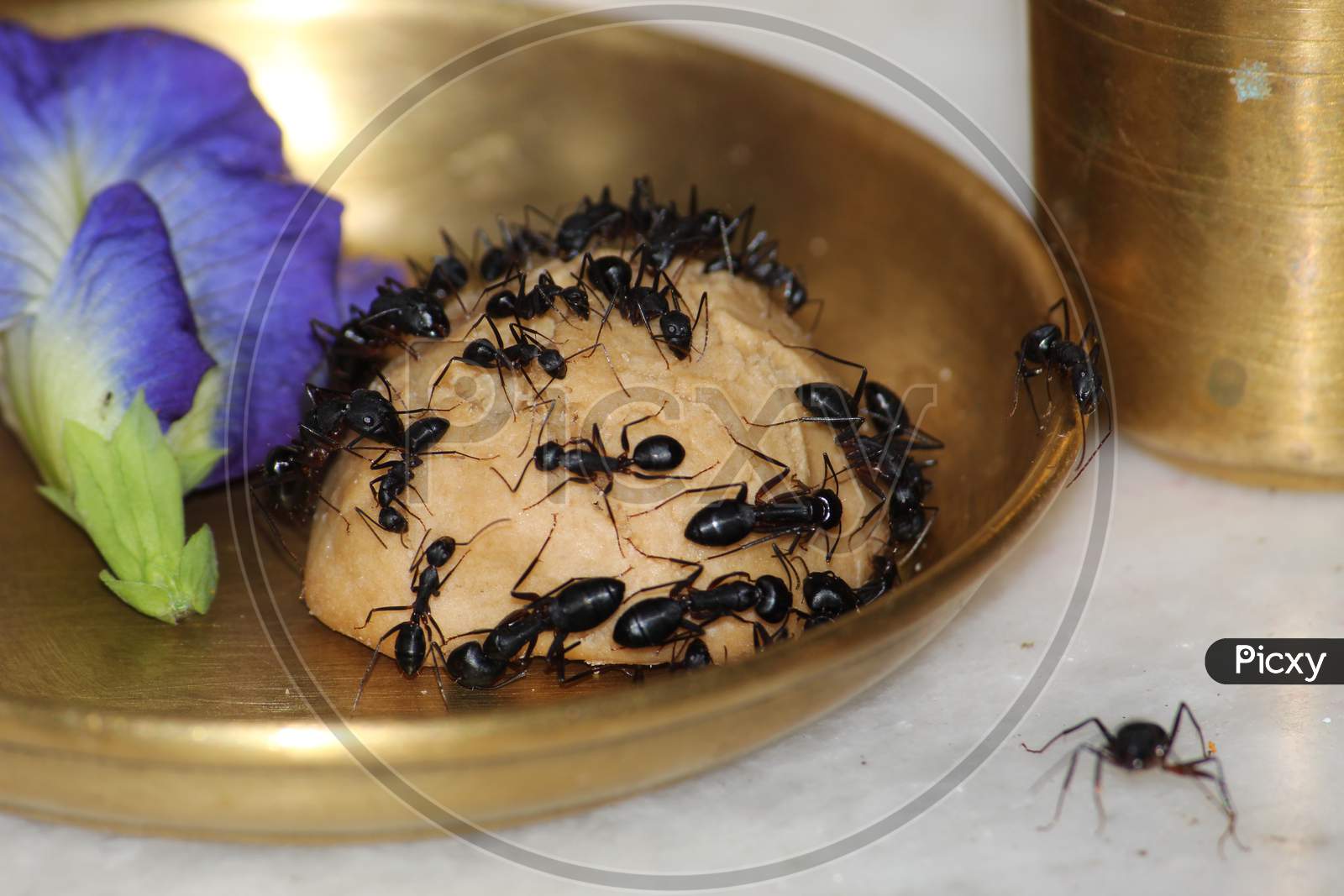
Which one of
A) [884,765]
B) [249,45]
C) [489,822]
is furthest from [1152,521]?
[249,45]

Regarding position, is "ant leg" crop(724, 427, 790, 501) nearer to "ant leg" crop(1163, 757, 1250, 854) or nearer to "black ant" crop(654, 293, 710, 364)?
"black ant" crop(654, 293, 710, 364)

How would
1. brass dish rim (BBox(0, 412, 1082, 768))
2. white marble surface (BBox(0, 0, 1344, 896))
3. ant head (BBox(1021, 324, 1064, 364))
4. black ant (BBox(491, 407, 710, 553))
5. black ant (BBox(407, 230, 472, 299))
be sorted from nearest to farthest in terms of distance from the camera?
brass dish rim (BBox(0, 412, 1082, 768))
white marble surface (BBox(0, 0, 1344, 896))
black ant (BBox(491, 407, 710, 553))
ant head (BBox(1021, 324, 1064, 364))
black ant (BBox(407, 230, 472, 299))

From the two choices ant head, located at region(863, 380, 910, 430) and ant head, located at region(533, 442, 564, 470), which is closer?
ant head, located at region(533, 442, 564, 470)

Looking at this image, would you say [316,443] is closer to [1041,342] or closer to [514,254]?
[514,254]

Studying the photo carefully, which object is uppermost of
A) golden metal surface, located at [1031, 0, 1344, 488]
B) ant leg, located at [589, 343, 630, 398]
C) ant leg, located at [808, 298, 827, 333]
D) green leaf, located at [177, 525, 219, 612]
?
golden metal surface, located at [1031, 0, 1344, 488]

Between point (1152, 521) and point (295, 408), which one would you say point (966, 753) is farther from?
point (295, 408)

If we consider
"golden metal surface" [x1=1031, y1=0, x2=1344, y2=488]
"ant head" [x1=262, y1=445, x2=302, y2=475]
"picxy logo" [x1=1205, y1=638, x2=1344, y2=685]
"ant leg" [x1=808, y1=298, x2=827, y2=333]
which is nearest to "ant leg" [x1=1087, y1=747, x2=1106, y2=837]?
"picxy logo" [x1=1205, y1=638, x2=1344, y2=685]
